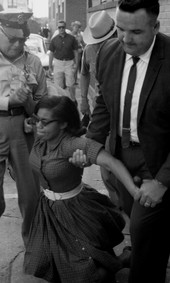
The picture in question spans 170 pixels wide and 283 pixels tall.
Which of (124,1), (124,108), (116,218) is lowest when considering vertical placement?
(116,218)

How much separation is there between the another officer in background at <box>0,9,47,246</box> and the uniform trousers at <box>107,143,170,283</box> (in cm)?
90

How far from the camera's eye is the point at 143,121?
2592mm

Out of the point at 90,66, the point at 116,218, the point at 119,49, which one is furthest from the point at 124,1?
the point at 90,66

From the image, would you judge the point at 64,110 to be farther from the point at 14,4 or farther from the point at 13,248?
the point at 13,248

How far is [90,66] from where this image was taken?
582cm

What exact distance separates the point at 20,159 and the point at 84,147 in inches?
29.5

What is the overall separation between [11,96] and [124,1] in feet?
4.17

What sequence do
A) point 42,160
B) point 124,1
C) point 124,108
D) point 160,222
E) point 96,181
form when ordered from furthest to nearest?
point 96,181
point 42,160
point 160,222
point 124,108
point 124,1

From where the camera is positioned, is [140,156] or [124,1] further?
[140,156]

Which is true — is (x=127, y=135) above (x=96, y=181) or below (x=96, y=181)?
above

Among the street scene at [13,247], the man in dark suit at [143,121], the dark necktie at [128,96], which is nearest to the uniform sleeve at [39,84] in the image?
the street scene at [13,247]

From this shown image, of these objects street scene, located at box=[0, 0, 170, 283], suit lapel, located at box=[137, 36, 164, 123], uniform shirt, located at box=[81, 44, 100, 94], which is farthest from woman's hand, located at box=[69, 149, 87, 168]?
uniform shirt, located at box=[81, 44, 100, 94]

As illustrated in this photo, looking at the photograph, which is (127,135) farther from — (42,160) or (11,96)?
(11,96)

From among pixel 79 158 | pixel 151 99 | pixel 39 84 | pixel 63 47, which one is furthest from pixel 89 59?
pixel 63 47
